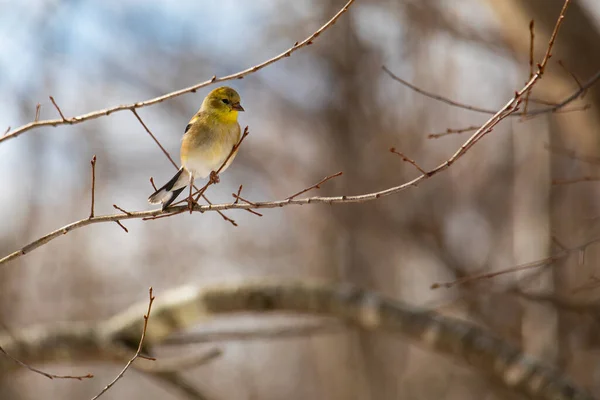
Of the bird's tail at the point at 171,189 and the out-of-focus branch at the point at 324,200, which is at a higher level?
the bird's tail at the point at 171,189

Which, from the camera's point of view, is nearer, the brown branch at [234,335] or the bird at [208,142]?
the bird at [208,142]

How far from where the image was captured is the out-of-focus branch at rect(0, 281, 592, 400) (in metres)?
4.06

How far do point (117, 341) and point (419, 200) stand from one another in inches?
201

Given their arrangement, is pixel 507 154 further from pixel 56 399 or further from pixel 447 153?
pixel 56 399

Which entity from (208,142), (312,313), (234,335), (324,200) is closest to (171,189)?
(208,142)

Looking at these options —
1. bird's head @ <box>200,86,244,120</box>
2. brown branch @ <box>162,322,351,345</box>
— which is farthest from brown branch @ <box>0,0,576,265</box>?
brown branch @ <box>162,322,351,345</box>

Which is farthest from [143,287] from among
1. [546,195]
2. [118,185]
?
[546,195]

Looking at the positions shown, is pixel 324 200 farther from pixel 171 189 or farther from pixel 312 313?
pixel 312 313

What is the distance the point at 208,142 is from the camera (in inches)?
90.0

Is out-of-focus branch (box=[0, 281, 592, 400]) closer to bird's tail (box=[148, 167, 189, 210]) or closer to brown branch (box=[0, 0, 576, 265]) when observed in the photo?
bird's tail (box=[148, 167, 189, 210])

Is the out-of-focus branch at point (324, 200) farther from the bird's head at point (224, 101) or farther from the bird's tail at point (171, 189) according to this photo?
the bird's head at point (224, 101)

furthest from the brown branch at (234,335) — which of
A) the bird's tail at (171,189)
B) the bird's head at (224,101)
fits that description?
the bird's head at (224,101)

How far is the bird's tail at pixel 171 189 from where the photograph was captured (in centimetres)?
229

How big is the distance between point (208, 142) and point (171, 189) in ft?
0.76
